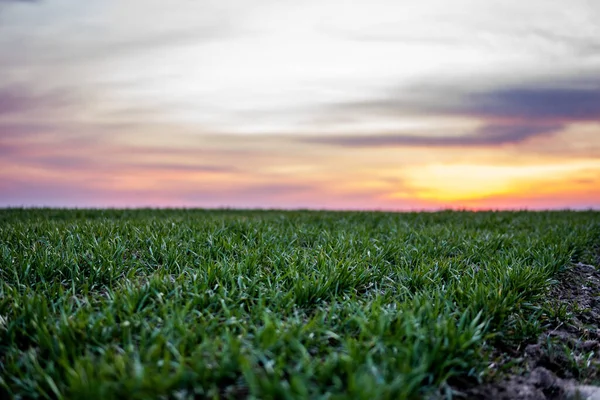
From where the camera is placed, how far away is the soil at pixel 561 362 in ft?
12.0

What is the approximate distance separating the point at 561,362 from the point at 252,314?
2809 mm

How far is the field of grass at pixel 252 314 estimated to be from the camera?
3.11m

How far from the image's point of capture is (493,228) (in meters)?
10.0

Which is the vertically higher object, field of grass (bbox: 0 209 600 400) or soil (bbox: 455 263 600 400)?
field of grass (bbox: 0 209 600 400)

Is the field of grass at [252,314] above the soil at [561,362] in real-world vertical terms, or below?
above

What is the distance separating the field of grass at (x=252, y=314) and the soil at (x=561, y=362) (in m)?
0.17

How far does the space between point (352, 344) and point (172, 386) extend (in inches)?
49.5

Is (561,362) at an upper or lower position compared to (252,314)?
lower

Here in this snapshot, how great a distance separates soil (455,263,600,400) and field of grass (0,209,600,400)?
0.17 meters

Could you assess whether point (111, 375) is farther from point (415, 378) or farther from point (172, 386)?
point (415, 378)

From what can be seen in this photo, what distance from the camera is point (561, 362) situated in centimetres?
437

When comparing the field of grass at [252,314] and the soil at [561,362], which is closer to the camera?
the field of grass at [252,314]

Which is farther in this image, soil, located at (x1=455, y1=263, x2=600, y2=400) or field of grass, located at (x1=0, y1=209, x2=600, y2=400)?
soil, located at (x1=455, y1=263, x2=600, y2=400)

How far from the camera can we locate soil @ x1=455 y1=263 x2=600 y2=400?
3664 mm
